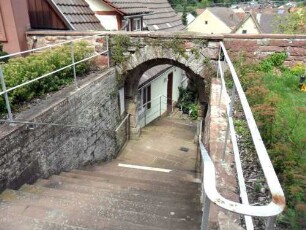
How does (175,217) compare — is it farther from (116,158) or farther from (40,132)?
(116,158)

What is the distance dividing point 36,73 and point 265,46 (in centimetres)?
575

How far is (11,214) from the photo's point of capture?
11.3 feet

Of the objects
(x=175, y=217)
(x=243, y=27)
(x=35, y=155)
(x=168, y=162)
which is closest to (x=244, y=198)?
(x=175, y=217)

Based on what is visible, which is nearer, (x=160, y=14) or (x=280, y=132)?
(x=280, y=132)

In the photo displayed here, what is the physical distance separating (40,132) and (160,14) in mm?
12961

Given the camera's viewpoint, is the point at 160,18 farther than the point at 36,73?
Yes

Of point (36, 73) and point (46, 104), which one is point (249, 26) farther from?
point (46, 104)

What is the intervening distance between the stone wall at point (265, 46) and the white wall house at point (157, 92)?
472 cm

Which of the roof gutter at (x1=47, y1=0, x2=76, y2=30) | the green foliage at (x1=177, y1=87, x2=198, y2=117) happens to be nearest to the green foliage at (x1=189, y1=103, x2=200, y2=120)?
the green foliage at (x1=177, y1=87, x2=198, y2=117)

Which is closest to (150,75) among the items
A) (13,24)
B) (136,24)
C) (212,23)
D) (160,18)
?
(136,24)

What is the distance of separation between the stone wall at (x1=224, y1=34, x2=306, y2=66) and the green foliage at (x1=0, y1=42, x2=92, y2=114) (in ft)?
13.3

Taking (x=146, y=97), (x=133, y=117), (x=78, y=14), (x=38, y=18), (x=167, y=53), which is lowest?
(x=146, y=97)

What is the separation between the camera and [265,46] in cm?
794

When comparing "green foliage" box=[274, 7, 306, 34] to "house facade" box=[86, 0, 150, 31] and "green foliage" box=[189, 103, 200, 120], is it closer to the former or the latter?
"green foliage" box=[189, 103, 200, 120]
